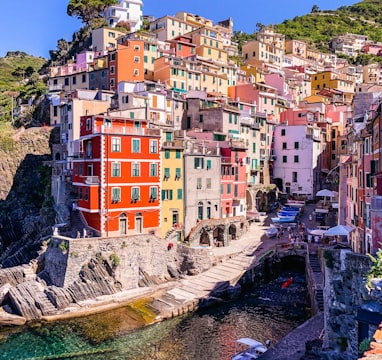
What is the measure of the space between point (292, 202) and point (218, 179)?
57.5 feet

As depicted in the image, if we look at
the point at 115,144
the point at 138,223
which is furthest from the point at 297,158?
the point at 115,144

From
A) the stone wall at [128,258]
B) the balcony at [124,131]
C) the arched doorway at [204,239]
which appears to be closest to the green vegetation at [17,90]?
the balcony at [124,131]

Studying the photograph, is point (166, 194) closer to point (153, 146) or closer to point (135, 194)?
point (135, 194)

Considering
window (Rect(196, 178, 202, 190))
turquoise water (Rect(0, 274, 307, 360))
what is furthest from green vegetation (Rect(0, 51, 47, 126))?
turquoise water (Rect(0, 274, 307, 360))

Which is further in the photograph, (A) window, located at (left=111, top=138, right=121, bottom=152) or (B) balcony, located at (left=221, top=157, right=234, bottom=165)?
(B) balcony, located at (left=221, top=157, right=234, bottom=165)

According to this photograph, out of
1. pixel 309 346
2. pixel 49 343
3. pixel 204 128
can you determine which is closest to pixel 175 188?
pixel 204 128

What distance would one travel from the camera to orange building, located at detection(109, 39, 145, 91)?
69625 millimetres

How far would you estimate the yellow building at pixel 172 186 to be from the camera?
43781 mm

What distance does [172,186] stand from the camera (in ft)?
147

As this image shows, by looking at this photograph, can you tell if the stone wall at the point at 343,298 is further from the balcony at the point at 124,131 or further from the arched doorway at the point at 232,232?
the arched doorway at the point at 232,232

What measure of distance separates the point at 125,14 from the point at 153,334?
3510 inches

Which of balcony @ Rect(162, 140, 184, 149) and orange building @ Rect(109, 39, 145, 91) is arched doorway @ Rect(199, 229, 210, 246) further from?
orange building @ Rect(109, 39, 145, 91)

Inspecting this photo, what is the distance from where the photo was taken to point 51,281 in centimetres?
3653

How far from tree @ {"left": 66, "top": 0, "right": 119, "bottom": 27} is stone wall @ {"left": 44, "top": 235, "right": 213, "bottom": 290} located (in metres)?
76.3
